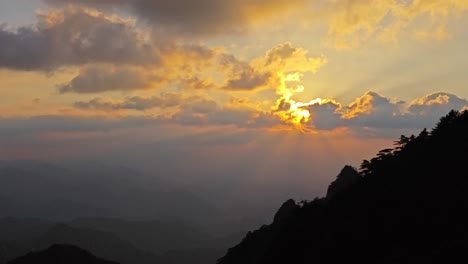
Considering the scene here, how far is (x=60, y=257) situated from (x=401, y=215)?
127m

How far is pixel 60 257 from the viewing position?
14350cm

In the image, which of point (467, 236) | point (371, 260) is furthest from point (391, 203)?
point (467, 236)

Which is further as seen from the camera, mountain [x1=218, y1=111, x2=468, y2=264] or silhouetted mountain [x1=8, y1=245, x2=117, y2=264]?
silhouetted mountain [x1=8, y1=245, x2=117, y2=264]

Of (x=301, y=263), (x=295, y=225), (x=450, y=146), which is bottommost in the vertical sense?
(x=301, y=263)

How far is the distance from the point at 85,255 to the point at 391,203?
125451mm

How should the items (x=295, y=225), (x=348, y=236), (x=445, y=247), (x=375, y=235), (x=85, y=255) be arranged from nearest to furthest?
1. (x=445, y=247)
2. (x=375, y=235)
3. (x=348, y=236)
4. (x=295, y=225)
5. (x=85, y=255)

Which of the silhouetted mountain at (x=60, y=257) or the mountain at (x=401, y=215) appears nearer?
the mountain at (x=401, y=215)

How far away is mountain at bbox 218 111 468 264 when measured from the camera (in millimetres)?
37125

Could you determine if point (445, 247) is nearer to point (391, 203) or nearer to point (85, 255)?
point (391, 203)

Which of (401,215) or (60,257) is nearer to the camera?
(401,215)

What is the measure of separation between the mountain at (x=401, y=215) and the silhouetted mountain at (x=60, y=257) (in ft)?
318

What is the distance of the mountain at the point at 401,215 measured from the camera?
37125 mm

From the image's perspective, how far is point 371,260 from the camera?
4081cm

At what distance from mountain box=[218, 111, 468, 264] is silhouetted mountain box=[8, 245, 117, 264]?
9696 centimetres
